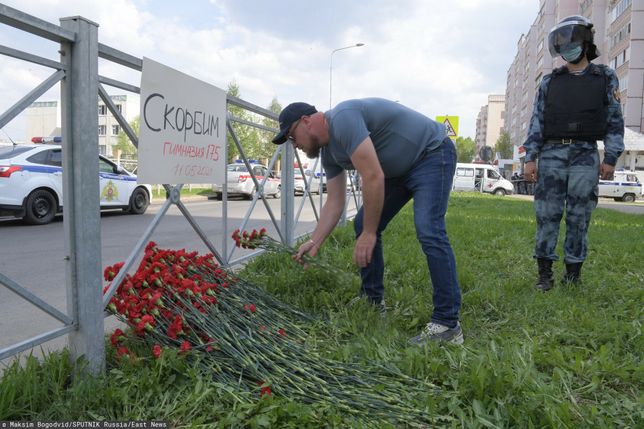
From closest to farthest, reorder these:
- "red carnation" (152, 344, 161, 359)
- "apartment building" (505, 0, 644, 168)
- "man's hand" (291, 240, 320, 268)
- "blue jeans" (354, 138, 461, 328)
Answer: "red carnation" (152, 344, 161, 359), "blue jeans" (354, 138, 461, 328), "man's hand" (291, 240, 320, 268), "apartment building" (505, 0, 644, 168)

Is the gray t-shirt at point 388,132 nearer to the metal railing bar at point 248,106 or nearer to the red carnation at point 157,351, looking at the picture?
the metal railing bar at point 248,106

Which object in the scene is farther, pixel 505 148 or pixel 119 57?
pixel 505 148

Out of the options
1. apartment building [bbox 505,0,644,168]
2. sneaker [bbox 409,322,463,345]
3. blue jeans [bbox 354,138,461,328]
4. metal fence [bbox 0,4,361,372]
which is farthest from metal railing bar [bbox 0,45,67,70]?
apartment building [bbox 505,0,644,168]

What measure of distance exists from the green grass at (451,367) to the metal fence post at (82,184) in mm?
199

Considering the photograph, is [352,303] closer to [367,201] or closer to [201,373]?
[367,201]

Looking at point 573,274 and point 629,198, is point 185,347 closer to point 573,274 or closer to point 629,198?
point 573,274

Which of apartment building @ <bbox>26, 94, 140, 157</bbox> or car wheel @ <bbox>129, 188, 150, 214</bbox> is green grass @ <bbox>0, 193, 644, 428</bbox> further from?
car wheel @ <bbox>129, 188, 150, 214</bbox>

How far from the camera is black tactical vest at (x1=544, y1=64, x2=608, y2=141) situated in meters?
3.49

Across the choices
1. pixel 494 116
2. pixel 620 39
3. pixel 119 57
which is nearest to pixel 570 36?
pixel 119 57

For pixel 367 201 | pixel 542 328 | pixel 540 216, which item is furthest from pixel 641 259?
pixel 367 201

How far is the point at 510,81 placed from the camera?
10438 centimetres

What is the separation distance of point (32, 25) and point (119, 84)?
0.57 m

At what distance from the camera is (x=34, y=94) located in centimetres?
181

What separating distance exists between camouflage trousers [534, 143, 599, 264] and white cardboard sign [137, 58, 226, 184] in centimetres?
236
